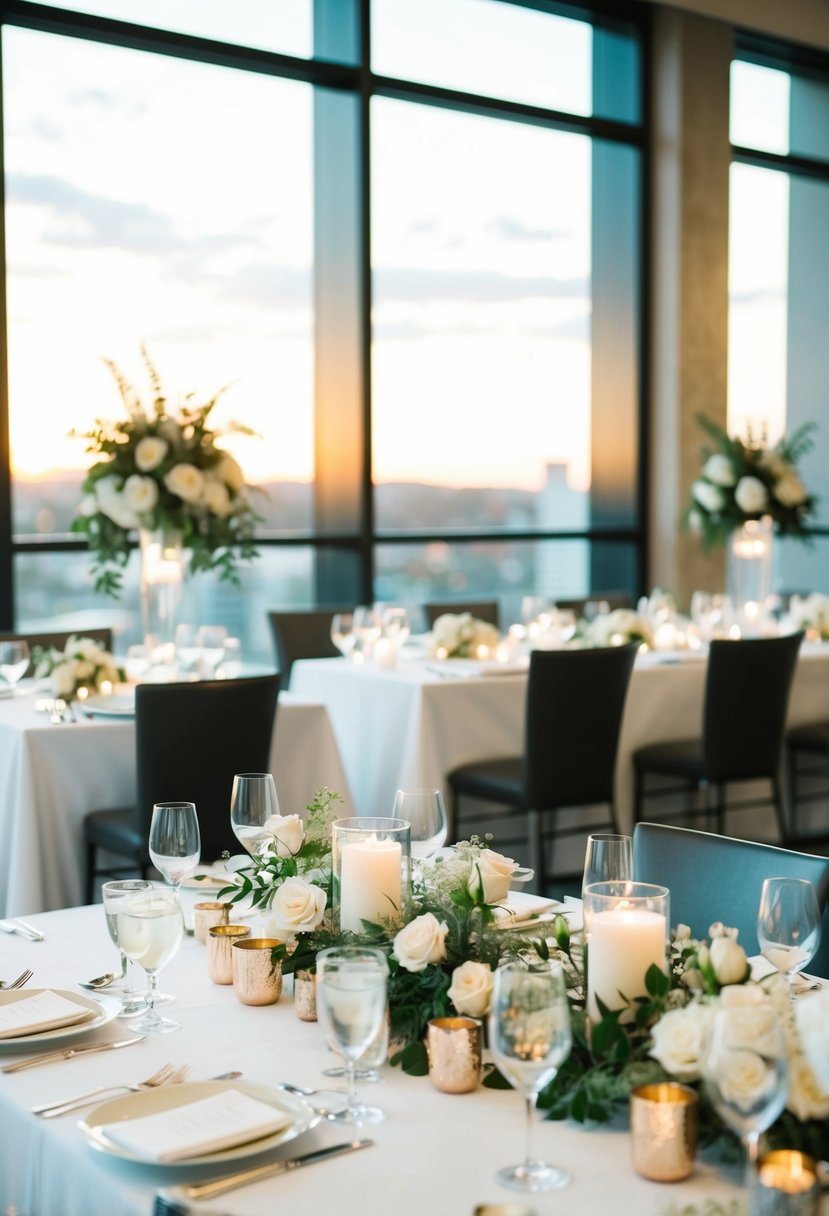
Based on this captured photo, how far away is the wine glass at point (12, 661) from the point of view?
14.8 feet

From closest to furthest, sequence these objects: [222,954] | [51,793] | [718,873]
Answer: [222,954] < [718,873] < [51,793]

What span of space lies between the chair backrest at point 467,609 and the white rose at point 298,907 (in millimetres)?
4618

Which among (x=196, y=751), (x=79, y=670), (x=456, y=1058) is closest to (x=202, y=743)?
(x=196, y=751)

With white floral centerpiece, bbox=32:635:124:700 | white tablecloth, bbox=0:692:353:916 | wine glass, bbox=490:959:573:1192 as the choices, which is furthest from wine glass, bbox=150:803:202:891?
white floral centerpiece, bbox=32:635:124:700

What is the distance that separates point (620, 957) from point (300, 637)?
4.46 m

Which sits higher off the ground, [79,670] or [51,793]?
[79,670]

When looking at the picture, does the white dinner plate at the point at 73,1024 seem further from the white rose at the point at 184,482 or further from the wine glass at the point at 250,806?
the white rose at the point at 184,482

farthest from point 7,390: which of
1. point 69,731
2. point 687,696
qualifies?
point 687,696

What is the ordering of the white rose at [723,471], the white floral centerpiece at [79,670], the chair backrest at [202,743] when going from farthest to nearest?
the white rose at [723,471] < the white floral centerpiece at [79,670] < the chair backrest at [202,743]

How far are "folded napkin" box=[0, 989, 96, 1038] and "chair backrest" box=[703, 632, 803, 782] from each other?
3.57m

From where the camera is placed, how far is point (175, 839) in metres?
2.01

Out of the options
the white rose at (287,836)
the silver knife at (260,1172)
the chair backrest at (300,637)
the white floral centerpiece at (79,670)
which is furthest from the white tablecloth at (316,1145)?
the chair backrest at (300,637)

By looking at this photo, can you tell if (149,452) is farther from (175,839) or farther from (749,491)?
(749,491)

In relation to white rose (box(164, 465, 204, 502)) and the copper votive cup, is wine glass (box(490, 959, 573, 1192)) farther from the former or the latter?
white rose (box(164, 465, 204, 502))
